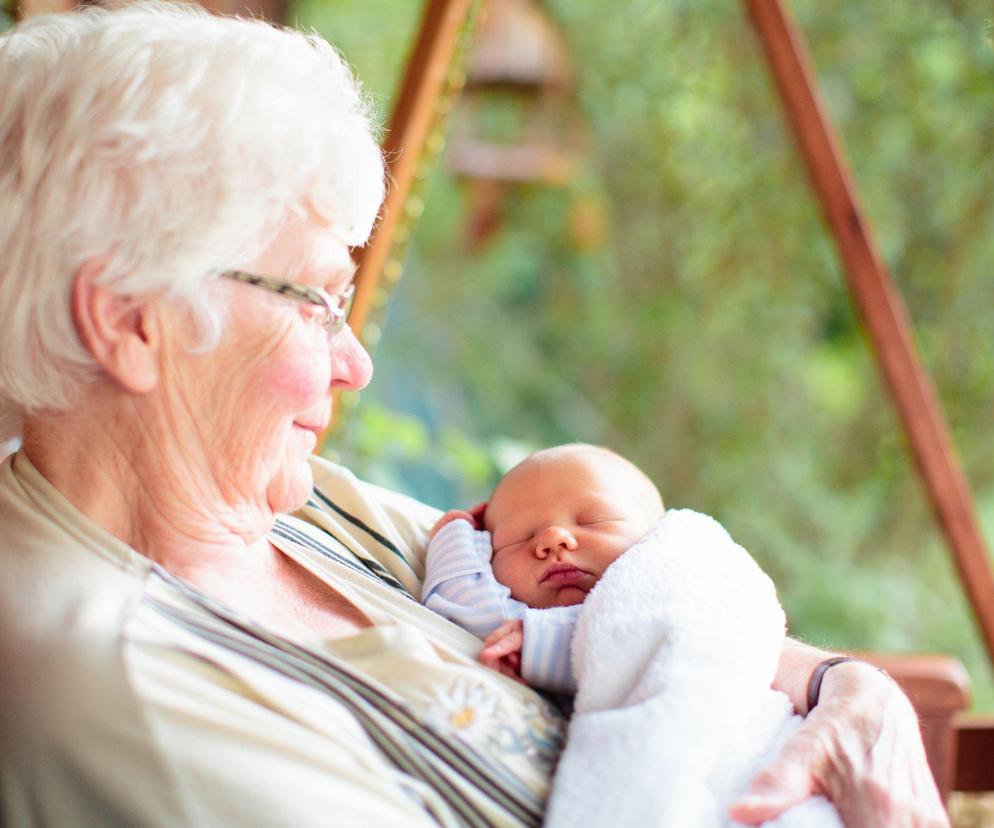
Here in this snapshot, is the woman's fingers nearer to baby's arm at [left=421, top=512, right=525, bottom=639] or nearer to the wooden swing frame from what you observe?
baby's arm at [left=421, top=512, right=525, bottom=639]

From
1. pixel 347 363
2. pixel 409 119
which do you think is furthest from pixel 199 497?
pixel 409 119

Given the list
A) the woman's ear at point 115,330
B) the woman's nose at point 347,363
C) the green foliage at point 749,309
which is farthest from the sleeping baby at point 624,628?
the green foliage at point 749,309

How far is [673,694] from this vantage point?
1.17 metres

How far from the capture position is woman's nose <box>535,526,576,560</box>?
56.6 inches

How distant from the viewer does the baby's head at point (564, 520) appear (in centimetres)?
145

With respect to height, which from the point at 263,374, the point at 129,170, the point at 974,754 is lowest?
the point at 974,754

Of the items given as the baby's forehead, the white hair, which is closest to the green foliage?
the baby's forehead

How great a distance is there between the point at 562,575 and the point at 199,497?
0.48 m

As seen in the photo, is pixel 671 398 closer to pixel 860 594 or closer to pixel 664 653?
pixel 860 594

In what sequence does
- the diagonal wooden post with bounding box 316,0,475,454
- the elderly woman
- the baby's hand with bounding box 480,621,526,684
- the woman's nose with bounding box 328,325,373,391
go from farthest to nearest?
1. the diagonal wooden post with bounding box 316,0,475,454
2. the woman's nose with bounding box 328,325,373,391
3. the baby's hand with bounding box 480,621,526,684
4. the elderly woman

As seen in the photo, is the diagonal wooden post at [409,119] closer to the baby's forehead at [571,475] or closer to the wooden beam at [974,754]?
the baby's forehead at [571,475]

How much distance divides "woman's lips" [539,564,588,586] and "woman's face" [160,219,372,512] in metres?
0.36

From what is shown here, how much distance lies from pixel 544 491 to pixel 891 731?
53cm

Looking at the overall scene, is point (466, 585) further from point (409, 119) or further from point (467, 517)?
point (409, 119)
